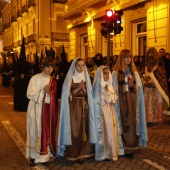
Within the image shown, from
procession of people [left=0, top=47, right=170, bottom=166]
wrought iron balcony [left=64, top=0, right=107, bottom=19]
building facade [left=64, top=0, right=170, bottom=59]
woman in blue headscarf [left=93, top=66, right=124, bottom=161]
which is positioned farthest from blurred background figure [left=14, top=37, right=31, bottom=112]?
wrought iron balcony [left=64, top=0, right=107, bottom=19]

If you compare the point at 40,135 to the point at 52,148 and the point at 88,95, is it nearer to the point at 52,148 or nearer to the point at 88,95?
the point at 52,148

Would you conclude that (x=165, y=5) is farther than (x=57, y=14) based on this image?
No

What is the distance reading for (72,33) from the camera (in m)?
23.9

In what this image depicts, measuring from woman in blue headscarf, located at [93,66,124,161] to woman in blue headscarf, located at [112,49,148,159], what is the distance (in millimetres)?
213

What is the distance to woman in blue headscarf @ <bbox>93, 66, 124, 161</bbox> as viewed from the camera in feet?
18.6

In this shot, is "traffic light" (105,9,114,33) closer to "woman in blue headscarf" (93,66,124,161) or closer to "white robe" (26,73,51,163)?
"woman in blue headscarf" (93,66,124,161)

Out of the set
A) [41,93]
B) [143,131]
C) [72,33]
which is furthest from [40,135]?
[72,33]

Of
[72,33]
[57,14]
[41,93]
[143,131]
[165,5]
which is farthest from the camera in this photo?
[57,14]

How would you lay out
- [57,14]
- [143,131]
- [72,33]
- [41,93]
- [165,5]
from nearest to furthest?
[41,93] → [143,131] → [165,5] → [72,33] → [57,14]

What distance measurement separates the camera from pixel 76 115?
5609 mm

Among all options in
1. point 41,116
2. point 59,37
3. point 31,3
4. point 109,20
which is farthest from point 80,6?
point 31,3

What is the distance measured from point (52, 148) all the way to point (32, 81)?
1191 millimetres

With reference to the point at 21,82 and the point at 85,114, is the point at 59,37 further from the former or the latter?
the point at 85,114

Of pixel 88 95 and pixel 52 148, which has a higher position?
pixel 88 95
